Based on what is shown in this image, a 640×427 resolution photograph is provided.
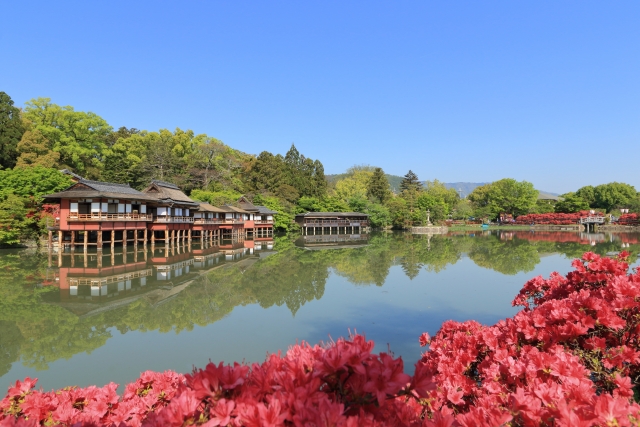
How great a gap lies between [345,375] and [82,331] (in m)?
8.35

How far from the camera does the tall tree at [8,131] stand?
26266 mm

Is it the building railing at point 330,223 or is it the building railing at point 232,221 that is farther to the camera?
the building railing at point 330,223

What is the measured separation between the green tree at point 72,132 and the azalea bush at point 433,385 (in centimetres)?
3548

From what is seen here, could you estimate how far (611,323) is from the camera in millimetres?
2602

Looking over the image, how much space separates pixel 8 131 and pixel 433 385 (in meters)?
35.1

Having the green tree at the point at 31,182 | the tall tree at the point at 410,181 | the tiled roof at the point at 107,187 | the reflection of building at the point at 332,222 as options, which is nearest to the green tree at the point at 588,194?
the tall tree at the point at 410,181

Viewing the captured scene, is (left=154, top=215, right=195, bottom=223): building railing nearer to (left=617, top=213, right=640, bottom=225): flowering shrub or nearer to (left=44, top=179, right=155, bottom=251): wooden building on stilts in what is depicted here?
(left=44, top=179, right=155, bottom=251): wooden building on stilts

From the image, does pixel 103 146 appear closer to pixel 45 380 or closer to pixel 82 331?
pixel 82 331

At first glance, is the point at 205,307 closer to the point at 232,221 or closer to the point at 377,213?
the point at 232,221

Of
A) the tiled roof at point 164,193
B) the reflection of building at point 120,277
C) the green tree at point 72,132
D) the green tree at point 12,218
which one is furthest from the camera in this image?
the green tree at point 72,132

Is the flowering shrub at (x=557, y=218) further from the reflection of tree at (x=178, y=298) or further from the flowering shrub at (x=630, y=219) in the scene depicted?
the reflection of tree at (x=178, y=298)

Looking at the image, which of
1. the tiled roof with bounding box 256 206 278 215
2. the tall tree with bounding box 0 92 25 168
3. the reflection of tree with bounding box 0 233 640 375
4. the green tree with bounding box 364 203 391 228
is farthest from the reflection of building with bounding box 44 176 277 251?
the green tree with bounding box 364 203 391 228

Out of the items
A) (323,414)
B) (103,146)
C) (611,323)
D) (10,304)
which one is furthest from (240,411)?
(103,146)

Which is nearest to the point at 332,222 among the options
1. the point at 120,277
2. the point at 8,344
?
the point at 120,277
